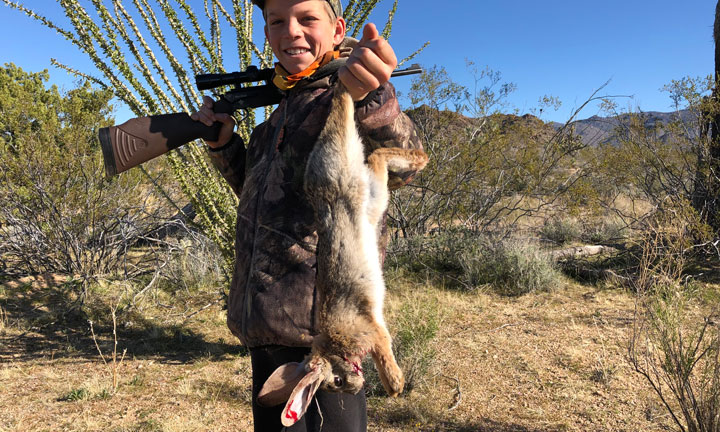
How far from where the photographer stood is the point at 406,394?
12.5ft

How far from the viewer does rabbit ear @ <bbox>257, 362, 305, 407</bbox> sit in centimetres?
105

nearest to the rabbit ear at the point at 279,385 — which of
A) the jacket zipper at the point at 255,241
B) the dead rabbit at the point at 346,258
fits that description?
the dead rabbit at the point at 346,258

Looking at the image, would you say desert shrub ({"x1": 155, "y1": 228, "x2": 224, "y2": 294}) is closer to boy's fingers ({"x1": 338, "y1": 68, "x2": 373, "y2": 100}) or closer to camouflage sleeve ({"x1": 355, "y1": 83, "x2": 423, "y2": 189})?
camouflage sleeve ({"x1": 355, "y1": 83, "x2": 423, "y2": 189})

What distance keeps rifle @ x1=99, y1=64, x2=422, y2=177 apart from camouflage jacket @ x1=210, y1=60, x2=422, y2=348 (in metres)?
0.26

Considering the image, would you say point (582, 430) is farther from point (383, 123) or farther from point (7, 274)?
point (7, 274)

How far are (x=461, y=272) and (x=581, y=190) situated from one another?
263 centimetres

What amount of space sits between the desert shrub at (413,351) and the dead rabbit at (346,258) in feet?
9.33

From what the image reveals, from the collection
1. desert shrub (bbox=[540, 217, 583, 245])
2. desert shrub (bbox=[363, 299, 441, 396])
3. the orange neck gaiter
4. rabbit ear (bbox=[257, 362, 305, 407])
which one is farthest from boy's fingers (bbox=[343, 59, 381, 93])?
desert shrub (bbox=[540, 217, 583, 245])

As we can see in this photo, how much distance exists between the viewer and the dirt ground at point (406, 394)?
3.37m

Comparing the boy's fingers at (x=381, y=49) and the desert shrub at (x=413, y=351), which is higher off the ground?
the boy's fingers at (x=381, y=49)

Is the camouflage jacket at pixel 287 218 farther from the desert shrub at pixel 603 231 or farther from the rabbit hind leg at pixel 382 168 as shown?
the desert shrub at pixel 603 231

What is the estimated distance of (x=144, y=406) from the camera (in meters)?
3.61

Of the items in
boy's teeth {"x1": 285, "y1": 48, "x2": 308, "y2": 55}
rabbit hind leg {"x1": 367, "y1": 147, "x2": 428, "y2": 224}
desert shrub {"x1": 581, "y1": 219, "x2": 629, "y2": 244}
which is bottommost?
desert shrub {"x1": 581, "y1": 219, "x2": 629, "y2": 244}

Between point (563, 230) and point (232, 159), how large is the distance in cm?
937
